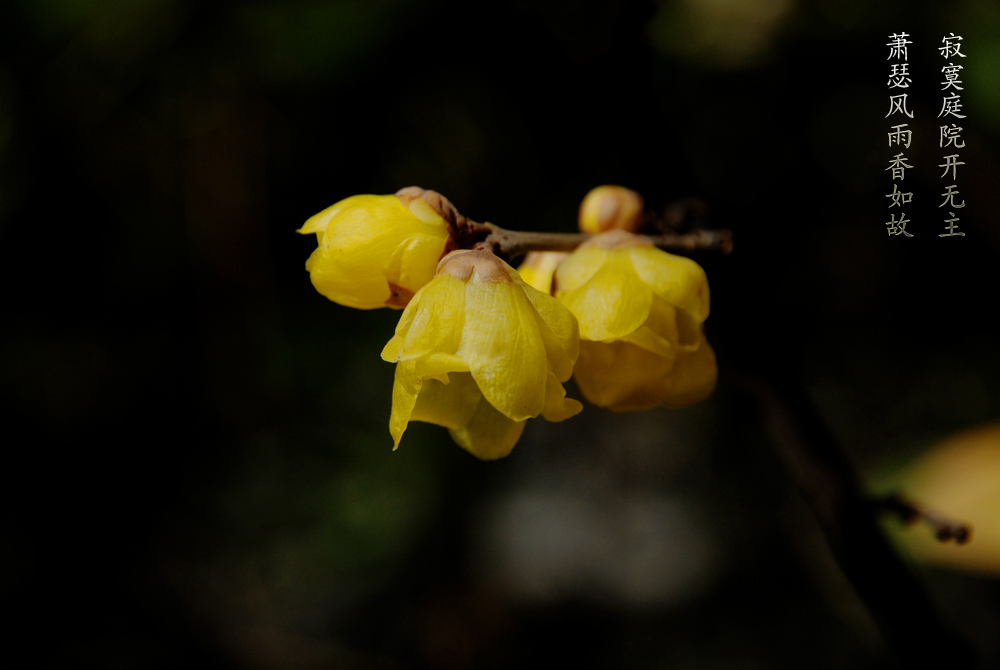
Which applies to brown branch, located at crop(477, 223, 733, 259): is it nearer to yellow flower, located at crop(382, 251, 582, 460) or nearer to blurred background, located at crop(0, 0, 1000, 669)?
yellow flower, located at crop(382, 251, 582, 460)

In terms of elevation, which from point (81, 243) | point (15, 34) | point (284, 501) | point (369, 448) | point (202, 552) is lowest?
point (202, 552)

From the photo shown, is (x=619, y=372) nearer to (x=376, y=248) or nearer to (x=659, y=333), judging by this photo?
(x=659, y=333)

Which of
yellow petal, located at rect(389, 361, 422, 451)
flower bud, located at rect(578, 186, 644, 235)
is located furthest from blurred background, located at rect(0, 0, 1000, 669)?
yellow petal, located at rect(389, 361, 422, 451)

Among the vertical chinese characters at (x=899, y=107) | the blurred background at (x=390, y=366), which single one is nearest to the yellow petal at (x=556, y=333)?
the vertical chinese characters at (x=899, y=107)

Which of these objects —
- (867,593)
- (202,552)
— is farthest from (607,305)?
(202,552)

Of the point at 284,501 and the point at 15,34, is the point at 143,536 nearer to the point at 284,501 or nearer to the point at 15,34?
the point at 284,501

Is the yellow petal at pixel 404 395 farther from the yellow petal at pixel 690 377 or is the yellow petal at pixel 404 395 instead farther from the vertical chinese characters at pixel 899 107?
the vertical chinese characters at pixel 899 107
